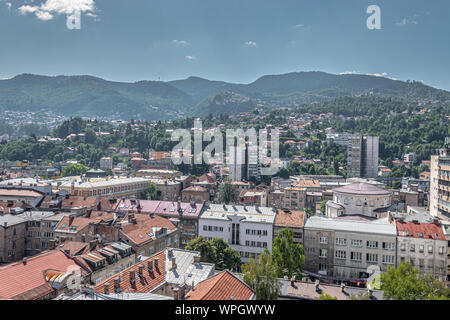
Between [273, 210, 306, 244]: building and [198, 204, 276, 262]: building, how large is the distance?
50cm

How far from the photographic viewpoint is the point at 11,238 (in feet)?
103

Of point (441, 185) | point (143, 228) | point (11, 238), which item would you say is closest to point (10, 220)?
point (11, 238)

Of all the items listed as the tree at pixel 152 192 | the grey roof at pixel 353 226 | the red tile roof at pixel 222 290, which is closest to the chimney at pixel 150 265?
the red tile roof at pixel 222 290

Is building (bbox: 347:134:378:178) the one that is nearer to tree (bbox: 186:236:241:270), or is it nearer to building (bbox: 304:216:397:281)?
building (bbox: 304:216:397:281)

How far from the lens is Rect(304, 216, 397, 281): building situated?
30.1m

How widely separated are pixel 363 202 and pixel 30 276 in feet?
123

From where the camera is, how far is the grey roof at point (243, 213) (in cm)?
3491

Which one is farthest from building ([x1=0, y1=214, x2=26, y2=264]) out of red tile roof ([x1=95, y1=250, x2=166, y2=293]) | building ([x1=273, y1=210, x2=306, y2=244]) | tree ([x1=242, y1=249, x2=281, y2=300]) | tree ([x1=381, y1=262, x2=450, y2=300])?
tree ([x1=381, y1=262, x2=450, y2=300])

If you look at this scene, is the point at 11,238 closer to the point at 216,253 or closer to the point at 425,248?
the point at 216,253

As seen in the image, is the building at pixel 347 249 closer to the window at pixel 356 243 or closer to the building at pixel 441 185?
the window at pixel 356 243

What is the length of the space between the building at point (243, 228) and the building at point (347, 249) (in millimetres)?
4048
